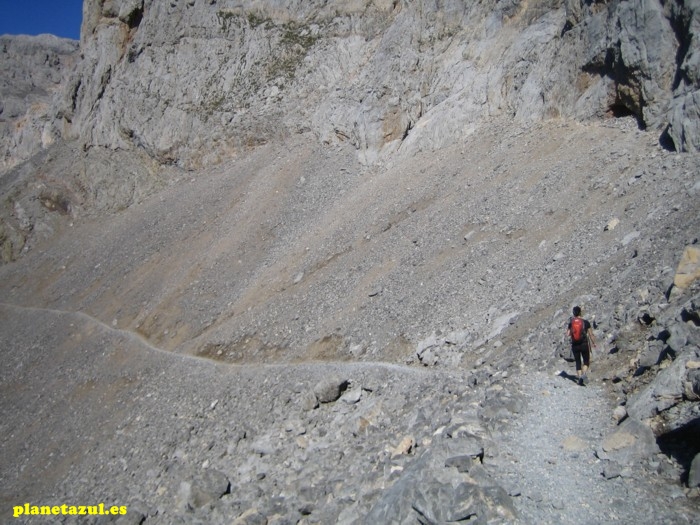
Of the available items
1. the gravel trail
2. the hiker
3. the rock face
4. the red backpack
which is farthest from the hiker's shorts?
the rock face

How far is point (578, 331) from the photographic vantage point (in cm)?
1227

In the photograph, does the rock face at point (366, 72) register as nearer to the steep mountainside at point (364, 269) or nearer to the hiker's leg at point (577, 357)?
the steep mountainside at point (364, 269)

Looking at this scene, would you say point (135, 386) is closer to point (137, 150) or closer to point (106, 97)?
point (137, 150)

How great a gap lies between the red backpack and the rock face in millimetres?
10894

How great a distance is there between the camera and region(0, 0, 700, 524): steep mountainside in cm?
1086

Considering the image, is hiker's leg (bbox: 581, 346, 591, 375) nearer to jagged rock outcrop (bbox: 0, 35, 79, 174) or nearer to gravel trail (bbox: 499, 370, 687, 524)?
gravel trail (bbox: 499, 370, 687, 524)

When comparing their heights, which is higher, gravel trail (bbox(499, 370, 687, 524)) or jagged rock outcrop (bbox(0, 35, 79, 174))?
jagged rock outcrop (bbox(0, 35, 79, 174))

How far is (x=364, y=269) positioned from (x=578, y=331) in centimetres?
1359

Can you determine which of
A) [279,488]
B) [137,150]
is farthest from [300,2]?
[279,488]

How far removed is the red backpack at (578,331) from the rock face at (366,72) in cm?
1089

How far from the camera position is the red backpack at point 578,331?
40.3 feet

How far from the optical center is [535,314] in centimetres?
1645

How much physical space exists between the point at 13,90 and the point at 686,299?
106 metres

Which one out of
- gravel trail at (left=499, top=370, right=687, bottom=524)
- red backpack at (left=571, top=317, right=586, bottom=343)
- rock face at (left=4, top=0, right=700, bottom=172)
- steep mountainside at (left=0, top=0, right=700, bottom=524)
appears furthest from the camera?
rock face at (left=4, top=0, right=700, bottom=172)
